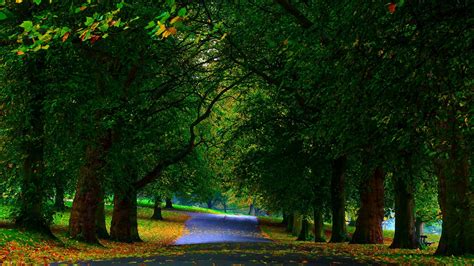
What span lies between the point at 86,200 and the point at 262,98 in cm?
962

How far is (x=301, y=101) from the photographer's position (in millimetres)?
16203

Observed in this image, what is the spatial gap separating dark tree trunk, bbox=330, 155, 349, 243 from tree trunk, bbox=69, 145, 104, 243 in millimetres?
10852

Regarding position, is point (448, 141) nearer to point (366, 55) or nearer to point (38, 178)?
point (366, 55)

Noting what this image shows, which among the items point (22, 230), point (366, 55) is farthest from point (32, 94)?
point (366, 55)

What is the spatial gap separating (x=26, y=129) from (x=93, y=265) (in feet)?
25.1

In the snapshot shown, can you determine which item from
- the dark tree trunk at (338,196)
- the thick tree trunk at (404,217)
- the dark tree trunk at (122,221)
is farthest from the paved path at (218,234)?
the thick tree trunk at (404,217)

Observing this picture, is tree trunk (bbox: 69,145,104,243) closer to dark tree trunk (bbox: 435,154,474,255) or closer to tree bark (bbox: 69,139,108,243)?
tree bark (bbox: 69,139,108,243)

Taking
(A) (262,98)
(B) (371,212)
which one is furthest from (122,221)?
(B) (371,212)

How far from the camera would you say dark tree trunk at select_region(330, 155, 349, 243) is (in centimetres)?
2246

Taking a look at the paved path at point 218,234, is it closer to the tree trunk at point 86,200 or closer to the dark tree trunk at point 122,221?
the dark tree trunk at point 122,221

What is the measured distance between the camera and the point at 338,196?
23047 millimetres

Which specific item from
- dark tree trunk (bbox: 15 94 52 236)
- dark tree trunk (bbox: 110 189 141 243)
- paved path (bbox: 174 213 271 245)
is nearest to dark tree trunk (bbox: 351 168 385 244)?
paved path (bbox: 174 213 271 245)

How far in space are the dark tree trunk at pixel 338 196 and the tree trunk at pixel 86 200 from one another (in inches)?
427

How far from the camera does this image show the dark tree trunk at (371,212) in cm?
2153
